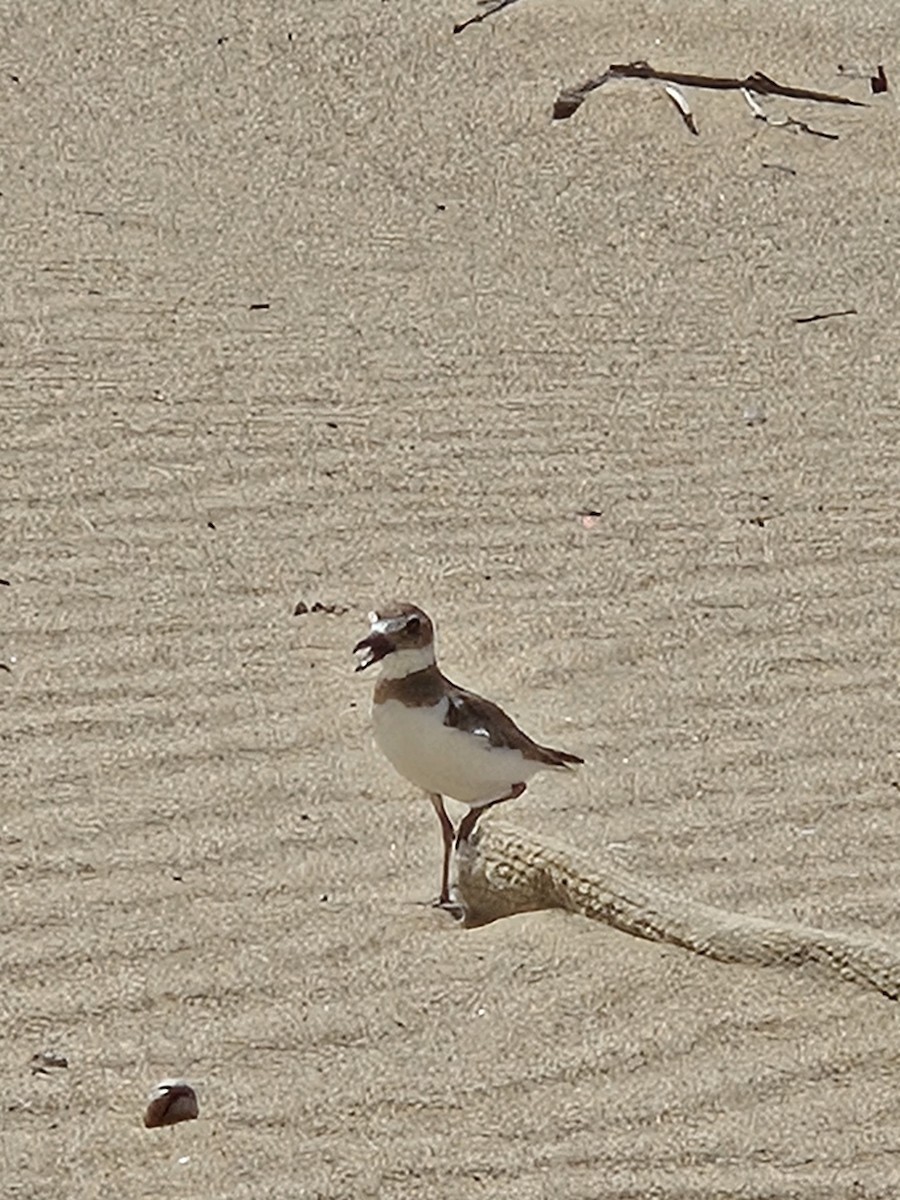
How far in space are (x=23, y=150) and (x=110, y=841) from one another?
428 centimetres

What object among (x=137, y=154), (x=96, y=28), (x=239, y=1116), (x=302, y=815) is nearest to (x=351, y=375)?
(x=137, y=154)

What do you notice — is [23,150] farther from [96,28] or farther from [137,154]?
[96,28]

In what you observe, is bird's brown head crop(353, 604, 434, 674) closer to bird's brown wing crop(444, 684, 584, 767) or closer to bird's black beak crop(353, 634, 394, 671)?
bird's black beak crop(353, 634, 394, 671)

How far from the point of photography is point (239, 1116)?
4.76 metres

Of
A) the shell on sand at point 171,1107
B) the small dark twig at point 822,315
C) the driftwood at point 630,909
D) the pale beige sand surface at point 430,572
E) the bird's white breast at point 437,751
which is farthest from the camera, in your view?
the small dark twig at point 822,315

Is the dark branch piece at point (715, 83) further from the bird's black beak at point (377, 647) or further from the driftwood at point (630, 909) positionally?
the driftwood at point (630, 909)

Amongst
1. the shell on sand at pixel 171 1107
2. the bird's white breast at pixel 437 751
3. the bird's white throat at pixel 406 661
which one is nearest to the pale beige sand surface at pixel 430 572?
the shell on sand at pixel 171 1107

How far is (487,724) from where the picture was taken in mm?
5746

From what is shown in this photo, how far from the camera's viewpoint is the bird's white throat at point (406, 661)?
18.7 feet

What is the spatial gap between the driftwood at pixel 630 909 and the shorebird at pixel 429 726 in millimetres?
84

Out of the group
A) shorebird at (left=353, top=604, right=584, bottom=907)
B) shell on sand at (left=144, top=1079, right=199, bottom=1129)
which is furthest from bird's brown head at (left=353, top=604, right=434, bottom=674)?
shell on sand at (left=144, top=1079, right=199, bottom=1129)

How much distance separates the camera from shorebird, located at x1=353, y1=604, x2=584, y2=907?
5672 mm

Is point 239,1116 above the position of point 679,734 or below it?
above

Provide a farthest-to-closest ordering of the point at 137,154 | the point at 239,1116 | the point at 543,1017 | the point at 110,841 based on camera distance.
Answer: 1. the point at 137,154
2. the point at 110,841
3. the point at 543,1017
4. the point at 239,1116
